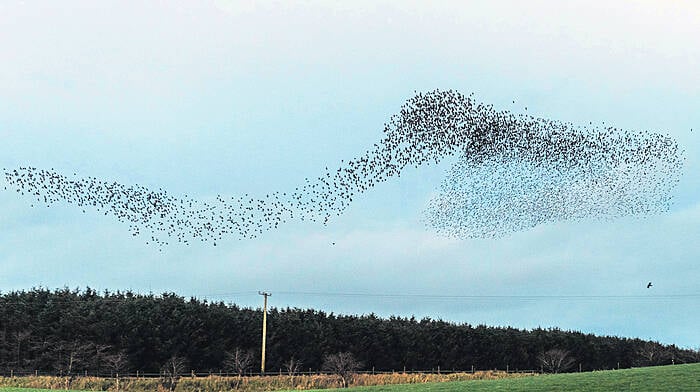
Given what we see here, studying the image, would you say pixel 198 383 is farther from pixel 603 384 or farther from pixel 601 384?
pixel 603 384

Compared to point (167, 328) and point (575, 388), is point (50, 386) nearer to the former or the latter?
point (167, 328)

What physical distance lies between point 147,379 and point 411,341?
93.1 ft

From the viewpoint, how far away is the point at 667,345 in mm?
94500

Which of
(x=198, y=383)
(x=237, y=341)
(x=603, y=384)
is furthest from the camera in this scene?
(x=237, y=341)

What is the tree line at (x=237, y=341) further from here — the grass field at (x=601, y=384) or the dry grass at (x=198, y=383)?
the grass field at (x=601, y=384)

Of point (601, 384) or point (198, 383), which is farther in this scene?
point (198, 383)

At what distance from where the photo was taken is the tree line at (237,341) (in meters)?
65.1

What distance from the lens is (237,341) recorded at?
234 feet

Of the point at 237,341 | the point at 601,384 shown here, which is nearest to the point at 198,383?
the point at 237,341

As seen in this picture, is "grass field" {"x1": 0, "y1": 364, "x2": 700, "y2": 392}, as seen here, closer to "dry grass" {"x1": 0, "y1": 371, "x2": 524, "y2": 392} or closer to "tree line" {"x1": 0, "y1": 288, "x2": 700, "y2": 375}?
"dry grass" {"x1": 0, "y1": 371, "x2": 524, "y2": 392}

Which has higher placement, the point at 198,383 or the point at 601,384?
the point at 601,384

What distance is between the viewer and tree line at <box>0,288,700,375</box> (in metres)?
65.1

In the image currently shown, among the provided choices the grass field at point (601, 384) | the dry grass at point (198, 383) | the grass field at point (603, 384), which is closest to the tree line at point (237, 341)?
the dry grass at point (198, 383)

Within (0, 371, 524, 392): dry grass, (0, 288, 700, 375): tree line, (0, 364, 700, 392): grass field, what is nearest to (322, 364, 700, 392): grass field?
(0, 364, 700, 392): grass field
